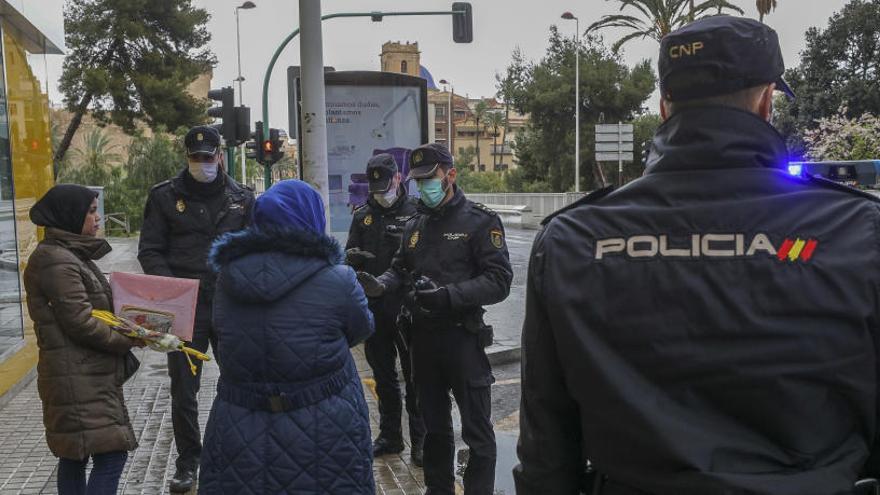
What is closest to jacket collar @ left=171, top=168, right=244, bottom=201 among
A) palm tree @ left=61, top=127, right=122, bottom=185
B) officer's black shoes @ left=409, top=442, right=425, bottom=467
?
officer's black shoes @ left=409, top=442, right=425, bottom=467

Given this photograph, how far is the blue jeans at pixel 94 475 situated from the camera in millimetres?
3865

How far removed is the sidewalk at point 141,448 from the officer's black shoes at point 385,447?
0.05 meters

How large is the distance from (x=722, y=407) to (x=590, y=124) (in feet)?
147

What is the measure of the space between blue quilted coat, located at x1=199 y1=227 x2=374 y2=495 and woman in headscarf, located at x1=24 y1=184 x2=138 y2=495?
953mm

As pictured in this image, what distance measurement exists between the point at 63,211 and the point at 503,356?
547 cm

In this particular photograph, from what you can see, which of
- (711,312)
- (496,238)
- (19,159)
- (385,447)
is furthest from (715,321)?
(19,159)

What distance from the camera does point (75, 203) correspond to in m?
3.88

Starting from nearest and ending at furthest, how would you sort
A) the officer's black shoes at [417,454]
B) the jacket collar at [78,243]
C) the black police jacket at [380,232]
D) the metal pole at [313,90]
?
the jacket collar at [78,243]
the officer's black shoes at [417,454]
the black police jacket at [380,232]
the metal pole at [313,90]

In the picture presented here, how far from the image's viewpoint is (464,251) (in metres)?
4.41

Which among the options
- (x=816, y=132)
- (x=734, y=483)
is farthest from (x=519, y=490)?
(x=816, y=132)

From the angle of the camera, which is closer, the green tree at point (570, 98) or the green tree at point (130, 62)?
the green tree at point (130, 62)

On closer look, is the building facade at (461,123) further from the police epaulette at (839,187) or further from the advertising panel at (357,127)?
the police epaulette at (839,187)

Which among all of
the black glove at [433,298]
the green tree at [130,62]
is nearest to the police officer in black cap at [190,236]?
the black glove at [433,298]

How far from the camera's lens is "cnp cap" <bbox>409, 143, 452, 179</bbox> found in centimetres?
462
